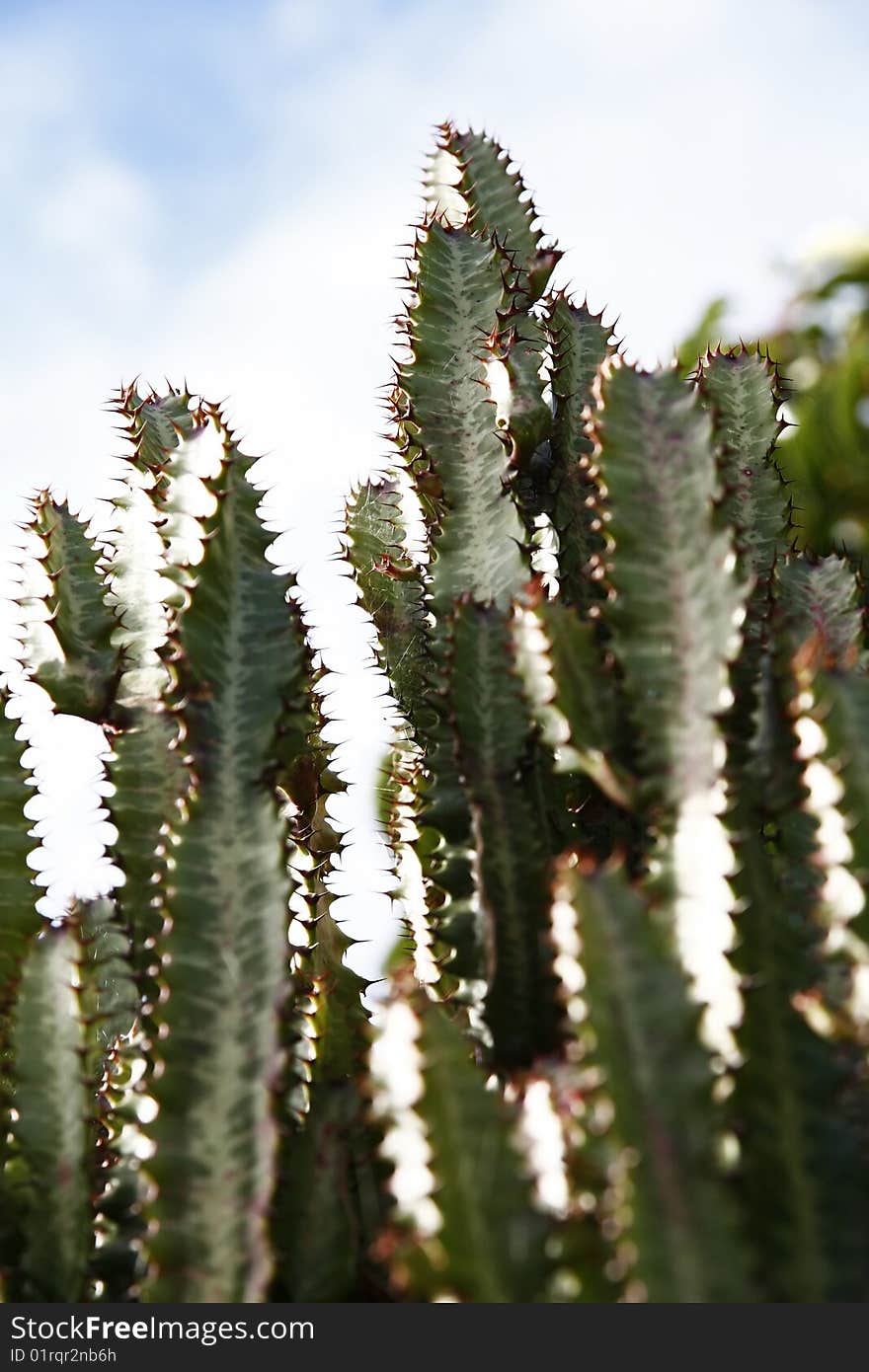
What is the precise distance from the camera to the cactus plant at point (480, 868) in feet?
3.88

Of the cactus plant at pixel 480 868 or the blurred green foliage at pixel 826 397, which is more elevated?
the blurred green foliage at pixel 826 397

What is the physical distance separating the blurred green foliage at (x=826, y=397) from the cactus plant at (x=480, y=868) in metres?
0.90

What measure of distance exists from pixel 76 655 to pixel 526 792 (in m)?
0.75

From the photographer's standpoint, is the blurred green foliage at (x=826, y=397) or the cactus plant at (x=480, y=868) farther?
the blurred green foliage at (x=826, y=397)

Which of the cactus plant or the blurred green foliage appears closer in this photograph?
the cactus plant

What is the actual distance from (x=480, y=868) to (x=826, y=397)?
13.9 feet

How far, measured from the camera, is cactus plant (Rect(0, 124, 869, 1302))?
46.5 inches

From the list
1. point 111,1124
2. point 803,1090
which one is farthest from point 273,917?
point 803,1090

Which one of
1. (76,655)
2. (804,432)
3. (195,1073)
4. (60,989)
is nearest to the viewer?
(195,1073)

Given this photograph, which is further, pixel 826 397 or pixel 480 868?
pixel 826 397

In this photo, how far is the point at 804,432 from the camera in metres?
5.12

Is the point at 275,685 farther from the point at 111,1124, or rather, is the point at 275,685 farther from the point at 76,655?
the point at 111,1124

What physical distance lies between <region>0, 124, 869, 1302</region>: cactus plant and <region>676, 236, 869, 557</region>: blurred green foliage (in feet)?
2.94

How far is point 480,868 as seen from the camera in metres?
1.71
